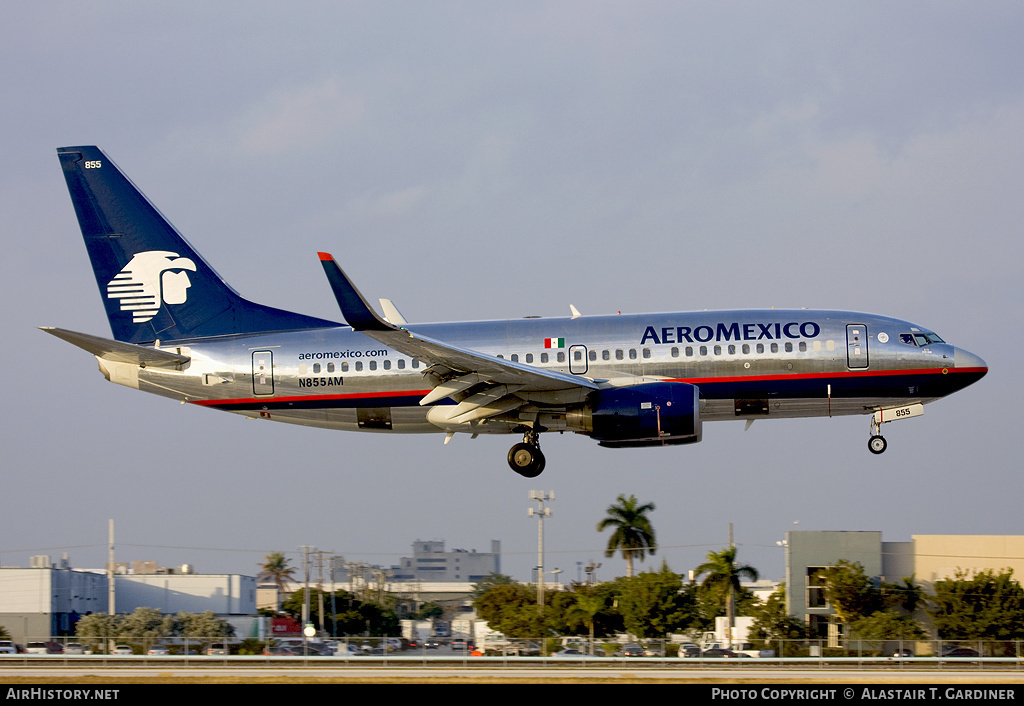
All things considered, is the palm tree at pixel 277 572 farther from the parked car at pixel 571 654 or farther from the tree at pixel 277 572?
the parked car at pixel 571 654

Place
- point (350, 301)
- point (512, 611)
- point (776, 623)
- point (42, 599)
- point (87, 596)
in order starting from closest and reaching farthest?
point (350, 301)
point (776, 623)
point (42, 599)
point (512, 611)
point (87, 596)

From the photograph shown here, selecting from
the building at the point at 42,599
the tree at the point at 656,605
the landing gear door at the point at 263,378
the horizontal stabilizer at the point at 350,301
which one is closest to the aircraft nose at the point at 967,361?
the horizontal stabilizer at the point at 350,301

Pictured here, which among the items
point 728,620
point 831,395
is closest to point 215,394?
point 831,395

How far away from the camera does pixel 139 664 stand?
3191cm

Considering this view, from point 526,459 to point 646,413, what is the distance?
456cm

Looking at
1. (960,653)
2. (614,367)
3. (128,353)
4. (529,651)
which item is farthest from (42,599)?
(960,653)

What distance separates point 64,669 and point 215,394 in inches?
376

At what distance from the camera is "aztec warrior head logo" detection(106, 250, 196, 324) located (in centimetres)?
3788

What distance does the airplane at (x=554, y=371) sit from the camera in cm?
3244

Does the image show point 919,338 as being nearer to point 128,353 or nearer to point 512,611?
point 128,353

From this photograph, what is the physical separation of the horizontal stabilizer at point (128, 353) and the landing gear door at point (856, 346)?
20484mm

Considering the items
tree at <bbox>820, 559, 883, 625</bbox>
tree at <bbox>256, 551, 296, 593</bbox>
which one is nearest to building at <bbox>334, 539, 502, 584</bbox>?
tree at <bbox>256, 551, 296, 593</bbox>

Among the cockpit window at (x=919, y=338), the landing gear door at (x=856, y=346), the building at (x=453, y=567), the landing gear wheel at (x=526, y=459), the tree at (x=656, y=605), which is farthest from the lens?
the building at (x=453, y=567)

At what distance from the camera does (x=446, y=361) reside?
3161cm
